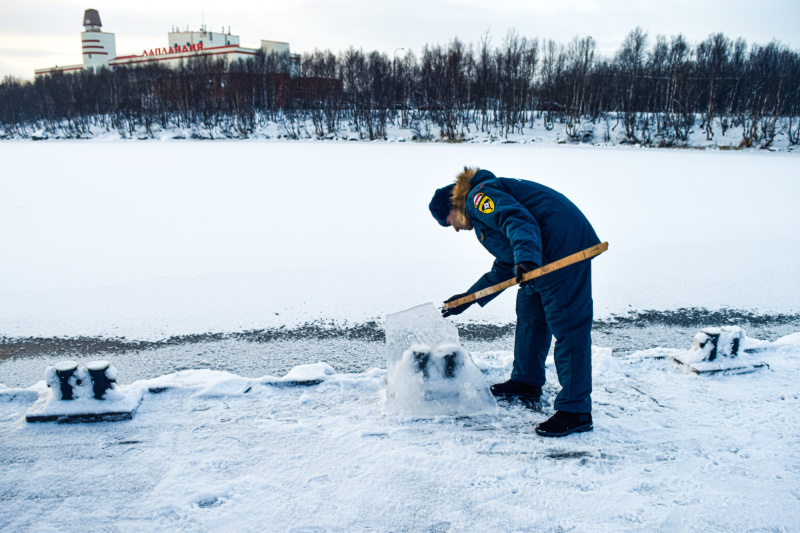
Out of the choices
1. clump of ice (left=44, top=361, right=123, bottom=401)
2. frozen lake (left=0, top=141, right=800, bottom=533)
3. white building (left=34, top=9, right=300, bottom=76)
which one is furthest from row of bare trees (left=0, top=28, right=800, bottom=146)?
clump of ice (left=44, top=361, right=123, bottom=401)

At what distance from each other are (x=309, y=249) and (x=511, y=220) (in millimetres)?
4597

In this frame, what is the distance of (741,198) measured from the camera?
10.1 m

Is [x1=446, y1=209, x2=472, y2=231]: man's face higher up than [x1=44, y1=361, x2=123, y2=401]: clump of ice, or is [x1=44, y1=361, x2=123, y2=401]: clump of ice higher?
[x1=446, y1=209, x2=472, y2=231]: man's face

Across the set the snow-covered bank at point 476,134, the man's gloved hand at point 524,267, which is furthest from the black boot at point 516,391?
the snow-covered bank at point 476,134

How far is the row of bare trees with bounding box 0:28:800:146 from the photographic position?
31.0 meters

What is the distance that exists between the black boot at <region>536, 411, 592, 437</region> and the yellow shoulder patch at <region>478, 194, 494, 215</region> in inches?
38.5

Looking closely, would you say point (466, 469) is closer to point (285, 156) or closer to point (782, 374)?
point (782, 374)

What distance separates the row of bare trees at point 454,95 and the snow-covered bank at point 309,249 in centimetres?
2045

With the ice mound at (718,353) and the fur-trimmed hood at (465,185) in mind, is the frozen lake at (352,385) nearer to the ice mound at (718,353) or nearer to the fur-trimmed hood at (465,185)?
the ice mound at (718,353)

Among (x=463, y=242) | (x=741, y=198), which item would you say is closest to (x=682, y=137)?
(x=741, y=198)

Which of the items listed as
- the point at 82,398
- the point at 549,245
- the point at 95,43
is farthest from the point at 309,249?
the point at 95,43

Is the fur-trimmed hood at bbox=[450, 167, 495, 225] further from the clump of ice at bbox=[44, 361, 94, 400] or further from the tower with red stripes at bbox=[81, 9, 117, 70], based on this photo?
the tower with red stripes at bbox=[81, 9, 117, 70]

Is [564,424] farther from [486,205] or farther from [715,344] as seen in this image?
[715,344]

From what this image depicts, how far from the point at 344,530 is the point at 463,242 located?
5786mm
